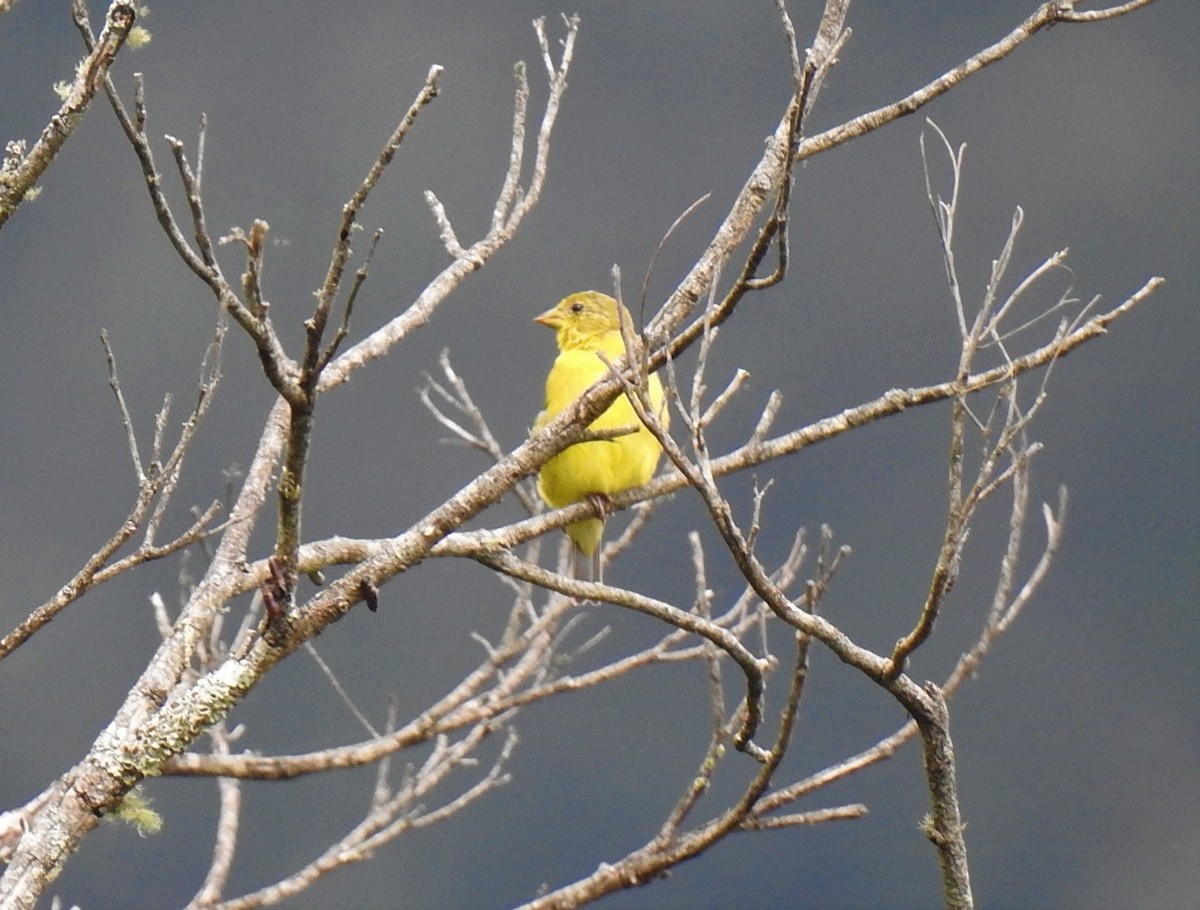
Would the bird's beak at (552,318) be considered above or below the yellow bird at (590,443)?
above

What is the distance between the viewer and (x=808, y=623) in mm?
1989

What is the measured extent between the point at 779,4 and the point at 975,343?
0.55 m

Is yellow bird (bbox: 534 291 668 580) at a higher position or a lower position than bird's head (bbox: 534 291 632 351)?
lower

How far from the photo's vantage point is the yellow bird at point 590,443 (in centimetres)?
397

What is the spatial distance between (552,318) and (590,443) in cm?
57

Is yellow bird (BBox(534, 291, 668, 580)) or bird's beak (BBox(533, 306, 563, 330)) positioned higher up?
bird's beak (BBox(533, 306, 563, 330))

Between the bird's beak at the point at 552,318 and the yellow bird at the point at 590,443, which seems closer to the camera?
the yellow bird at the point at 590,443

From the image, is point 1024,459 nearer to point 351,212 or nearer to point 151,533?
point 351,212

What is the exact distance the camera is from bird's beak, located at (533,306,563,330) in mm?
4480

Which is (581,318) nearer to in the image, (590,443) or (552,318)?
(552,318)

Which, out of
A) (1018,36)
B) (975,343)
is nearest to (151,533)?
(975,343)

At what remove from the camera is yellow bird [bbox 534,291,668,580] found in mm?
3973

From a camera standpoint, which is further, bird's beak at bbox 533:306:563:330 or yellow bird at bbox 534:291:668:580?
bird's beak at bbox 533:306:563:330

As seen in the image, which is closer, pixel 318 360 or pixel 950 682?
pixel 318 360
